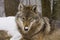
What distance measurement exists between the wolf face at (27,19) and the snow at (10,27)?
364mm

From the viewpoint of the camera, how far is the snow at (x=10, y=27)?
3.24m

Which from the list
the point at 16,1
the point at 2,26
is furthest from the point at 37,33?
the point at 16,1

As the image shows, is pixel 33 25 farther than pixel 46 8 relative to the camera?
No

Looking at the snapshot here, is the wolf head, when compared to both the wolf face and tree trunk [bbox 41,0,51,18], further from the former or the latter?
tree trunk [bbox 41,0,51,18]

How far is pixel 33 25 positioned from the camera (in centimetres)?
282

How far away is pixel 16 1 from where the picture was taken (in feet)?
15.0

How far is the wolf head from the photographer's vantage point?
9.06ft

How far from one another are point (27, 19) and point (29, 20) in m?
0.03

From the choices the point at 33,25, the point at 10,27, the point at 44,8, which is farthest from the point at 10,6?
the point at 33,25

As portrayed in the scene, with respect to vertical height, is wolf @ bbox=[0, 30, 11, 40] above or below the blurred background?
below

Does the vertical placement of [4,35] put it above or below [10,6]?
below

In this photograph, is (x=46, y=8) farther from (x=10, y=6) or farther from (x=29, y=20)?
(x=29, y=20)

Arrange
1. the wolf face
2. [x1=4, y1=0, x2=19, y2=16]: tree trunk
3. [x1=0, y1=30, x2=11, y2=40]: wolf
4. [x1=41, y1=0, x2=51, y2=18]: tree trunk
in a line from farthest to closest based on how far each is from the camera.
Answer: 1. [x1=4, y1=0, x2=19, y2=16]: tree trunk
2. [x1=41, y1=0, x2=51, y2=18]: tree trunk
3. [x1=0, y1=30, x2=11, y2=40]: wolf
4. the wolf face

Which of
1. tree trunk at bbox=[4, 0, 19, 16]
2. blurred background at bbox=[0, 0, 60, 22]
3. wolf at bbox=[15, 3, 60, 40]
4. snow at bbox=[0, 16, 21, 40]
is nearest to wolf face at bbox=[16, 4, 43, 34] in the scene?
wolf at bbox=[15, 3, 60, 40]
